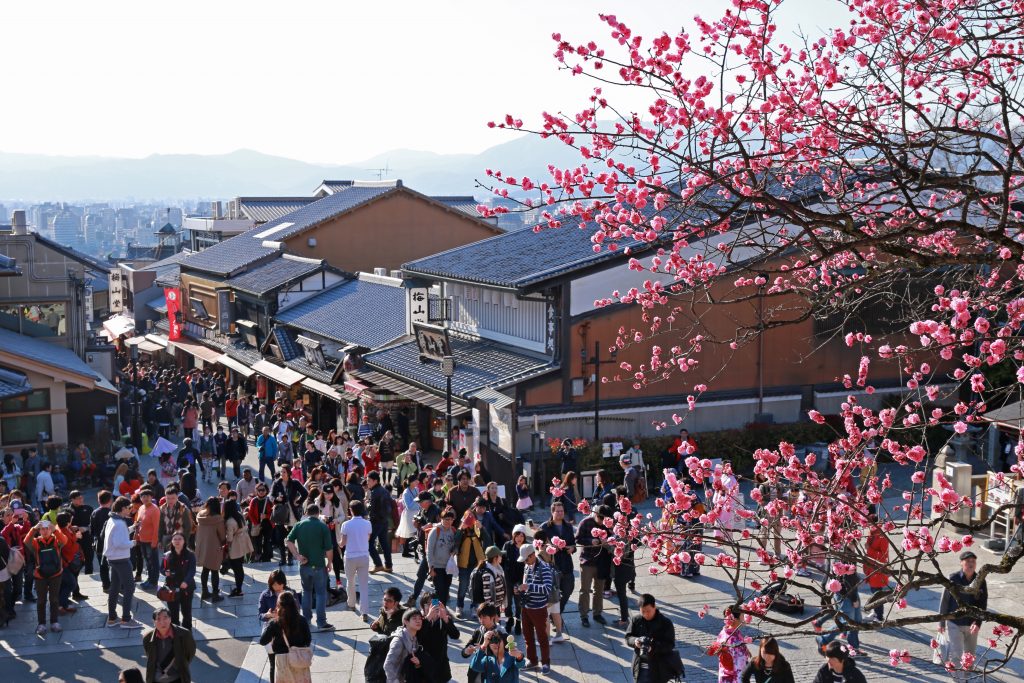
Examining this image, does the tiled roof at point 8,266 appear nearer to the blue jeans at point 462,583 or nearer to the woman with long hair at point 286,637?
the blue jeans at point 462,583

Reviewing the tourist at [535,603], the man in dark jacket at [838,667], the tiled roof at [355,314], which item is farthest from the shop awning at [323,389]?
the man in dark jacket at [838,667]

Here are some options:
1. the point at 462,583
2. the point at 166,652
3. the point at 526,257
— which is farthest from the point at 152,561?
the point at 526,257

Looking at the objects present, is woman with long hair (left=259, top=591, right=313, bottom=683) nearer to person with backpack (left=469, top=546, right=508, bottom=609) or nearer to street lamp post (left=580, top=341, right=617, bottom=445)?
person with backpack (left=469, top=546, right=508, bottom=609)

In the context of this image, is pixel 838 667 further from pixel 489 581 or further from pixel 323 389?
pixel 323 389

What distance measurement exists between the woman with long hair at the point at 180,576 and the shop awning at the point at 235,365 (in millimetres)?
24742

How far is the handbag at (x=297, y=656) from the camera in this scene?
10.6 m

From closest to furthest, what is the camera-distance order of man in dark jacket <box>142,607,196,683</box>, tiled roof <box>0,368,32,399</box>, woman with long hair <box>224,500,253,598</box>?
man in dark jacket <box>142,607,196,683</box>
woman with long hair <box>224,500,253,598</box>
tiled roof <box>0,368,32,399</box>

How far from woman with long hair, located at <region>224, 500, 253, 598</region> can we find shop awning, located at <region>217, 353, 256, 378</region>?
2295cm

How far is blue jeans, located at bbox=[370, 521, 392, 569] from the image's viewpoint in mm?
16047

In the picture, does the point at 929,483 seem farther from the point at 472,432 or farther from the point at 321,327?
the point at 321,327

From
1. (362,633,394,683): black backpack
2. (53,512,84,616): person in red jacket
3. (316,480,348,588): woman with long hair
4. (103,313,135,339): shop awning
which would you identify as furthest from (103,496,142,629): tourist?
(103,313,135,339): shop awning

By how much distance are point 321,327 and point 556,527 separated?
2196 centimetres

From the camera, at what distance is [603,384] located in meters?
22.2

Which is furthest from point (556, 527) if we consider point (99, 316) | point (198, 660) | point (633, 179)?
point (99, 316)
